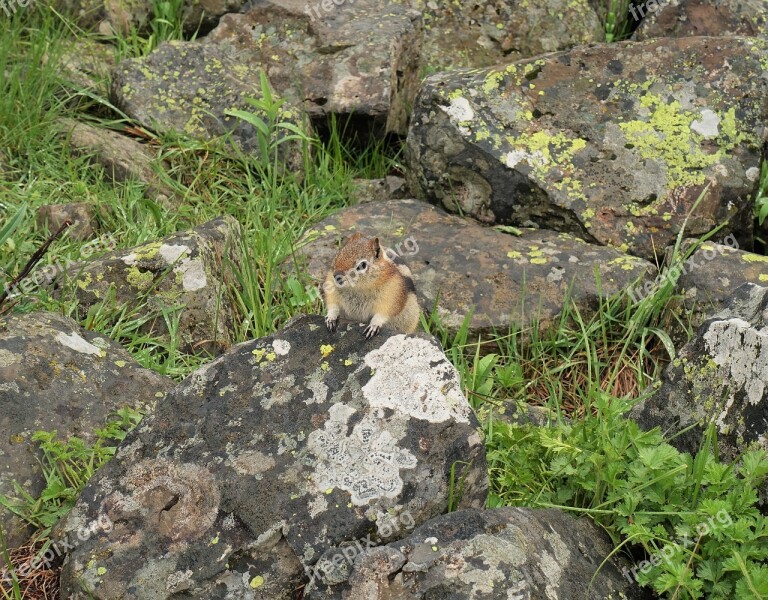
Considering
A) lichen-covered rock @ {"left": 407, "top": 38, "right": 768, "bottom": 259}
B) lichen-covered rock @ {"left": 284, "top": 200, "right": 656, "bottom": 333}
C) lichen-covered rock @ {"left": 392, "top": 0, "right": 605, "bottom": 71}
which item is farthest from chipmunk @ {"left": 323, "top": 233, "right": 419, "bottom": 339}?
lichen-covered rock @ {"left": 392, "top": 0, "right": 605, "bottom": 71}

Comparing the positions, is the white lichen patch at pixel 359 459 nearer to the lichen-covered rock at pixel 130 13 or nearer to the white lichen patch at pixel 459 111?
the white lichen patch at pixel 459 111

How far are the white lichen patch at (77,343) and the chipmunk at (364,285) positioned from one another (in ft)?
4.38

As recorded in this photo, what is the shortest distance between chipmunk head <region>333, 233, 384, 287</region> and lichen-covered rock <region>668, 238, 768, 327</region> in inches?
92.9

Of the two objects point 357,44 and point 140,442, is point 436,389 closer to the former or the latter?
point 140,442

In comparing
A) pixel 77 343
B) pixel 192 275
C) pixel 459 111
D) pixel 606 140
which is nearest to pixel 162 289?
pixel 192 275

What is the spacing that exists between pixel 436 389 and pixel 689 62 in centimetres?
457

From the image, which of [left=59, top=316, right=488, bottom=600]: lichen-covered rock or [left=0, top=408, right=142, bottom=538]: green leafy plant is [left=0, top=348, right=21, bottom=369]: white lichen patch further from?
[left=59, top=316, right=488, bottom=600]: lichen-covered rock

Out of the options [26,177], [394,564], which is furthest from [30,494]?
[26,177]

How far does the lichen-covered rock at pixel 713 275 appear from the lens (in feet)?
19.9

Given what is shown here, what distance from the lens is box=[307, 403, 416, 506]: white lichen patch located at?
3871 mm

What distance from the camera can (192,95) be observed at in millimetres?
8039

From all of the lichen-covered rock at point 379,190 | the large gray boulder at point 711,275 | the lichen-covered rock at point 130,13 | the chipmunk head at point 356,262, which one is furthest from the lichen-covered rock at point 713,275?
the lichen-covered rock at point 130,13

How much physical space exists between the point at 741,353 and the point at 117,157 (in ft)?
16.9

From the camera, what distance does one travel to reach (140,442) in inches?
165
